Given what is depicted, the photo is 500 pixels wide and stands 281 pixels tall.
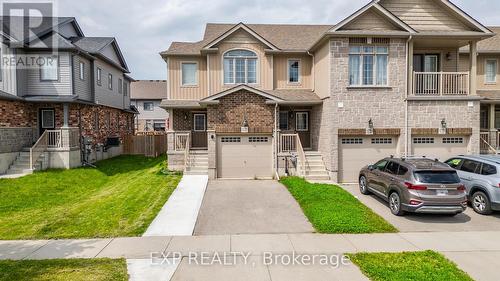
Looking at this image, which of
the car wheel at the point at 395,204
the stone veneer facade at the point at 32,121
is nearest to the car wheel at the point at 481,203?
the car wheel at the point at 395,204

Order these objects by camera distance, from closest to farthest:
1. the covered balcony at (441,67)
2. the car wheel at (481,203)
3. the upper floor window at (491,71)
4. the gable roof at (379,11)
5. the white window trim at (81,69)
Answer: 1. the car wheel at (481,203)
2. the gable roof at (379,11)
3. the covered balcony at (441,67)
4. the upper floor window at (491,71)
5. the white window trim at (81,69)

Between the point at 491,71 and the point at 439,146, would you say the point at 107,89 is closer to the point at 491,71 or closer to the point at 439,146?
the point at 439,146

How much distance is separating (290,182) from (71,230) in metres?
8.71

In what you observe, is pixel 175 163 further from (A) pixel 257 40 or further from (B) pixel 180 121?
(A) pixel 257 40

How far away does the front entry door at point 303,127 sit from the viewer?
57.3 feet

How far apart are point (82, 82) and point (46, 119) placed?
3.26 meters

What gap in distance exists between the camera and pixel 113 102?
23.9 m

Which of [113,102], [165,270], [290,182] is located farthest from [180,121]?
[165,270]

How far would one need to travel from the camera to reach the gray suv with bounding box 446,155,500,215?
900 centimetres

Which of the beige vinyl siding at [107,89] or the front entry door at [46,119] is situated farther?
the beige vinyl siding at [107,89]

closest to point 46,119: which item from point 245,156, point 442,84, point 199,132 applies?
point 199,132

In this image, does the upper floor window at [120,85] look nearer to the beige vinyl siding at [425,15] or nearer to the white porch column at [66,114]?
the white porch column at [66,114]

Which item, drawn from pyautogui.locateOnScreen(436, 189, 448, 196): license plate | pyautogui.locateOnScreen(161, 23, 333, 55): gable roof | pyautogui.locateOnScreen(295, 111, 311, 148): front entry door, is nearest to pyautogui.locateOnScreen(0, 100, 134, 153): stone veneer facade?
pyautogui.locateOnScreen(161, 23, 333, 55): gable roof

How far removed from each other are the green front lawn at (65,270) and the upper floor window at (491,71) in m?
22.3
